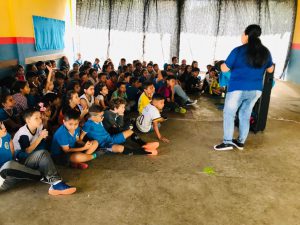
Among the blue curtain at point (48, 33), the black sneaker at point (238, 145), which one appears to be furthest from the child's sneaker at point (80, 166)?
the blue curtain at point (48, 33)

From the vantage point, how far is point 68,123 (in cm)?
257

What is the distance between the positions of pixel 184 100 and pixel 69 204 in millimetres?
3453

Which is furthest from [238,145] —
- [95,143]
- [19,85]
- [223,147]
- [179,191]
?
[19,85]

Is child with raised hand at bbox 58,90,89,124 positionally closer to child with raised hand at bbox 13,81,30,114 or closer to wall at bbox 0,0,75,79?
child with raised hand at bbox 13,81,30,114

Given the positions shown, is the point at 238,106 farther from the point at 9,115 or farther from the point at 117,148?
the point at 9,115

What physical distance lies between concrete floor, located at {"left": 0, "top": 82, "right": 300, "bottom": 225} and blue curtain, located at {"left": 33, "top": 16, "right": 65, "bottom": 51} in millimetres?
4345

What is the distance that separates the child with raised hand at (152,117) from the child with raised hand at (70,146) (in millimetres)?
955

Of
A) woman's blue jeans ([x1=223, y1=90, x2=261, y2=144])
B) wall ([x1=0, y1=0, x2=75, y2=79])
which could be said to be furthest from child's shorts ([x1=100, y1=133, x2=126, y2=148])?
wall ([x1=0, y1=0, x2=75, y2=79])

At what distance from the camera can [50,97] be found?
362 centimetres

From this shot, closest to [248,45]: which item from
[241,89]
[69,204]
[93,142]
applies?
[241,89]

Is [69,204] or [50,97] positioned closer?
[69,204]

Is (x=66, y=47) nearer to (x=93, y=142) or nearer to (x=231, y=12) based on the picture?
(x=231, y=12)

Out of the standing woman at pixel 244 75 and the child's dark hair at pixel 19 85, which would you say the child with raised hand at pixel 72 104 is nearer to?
the child's dark hair at pixel 19 85

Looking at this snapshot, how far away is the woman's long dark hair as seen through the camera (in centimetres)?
269
